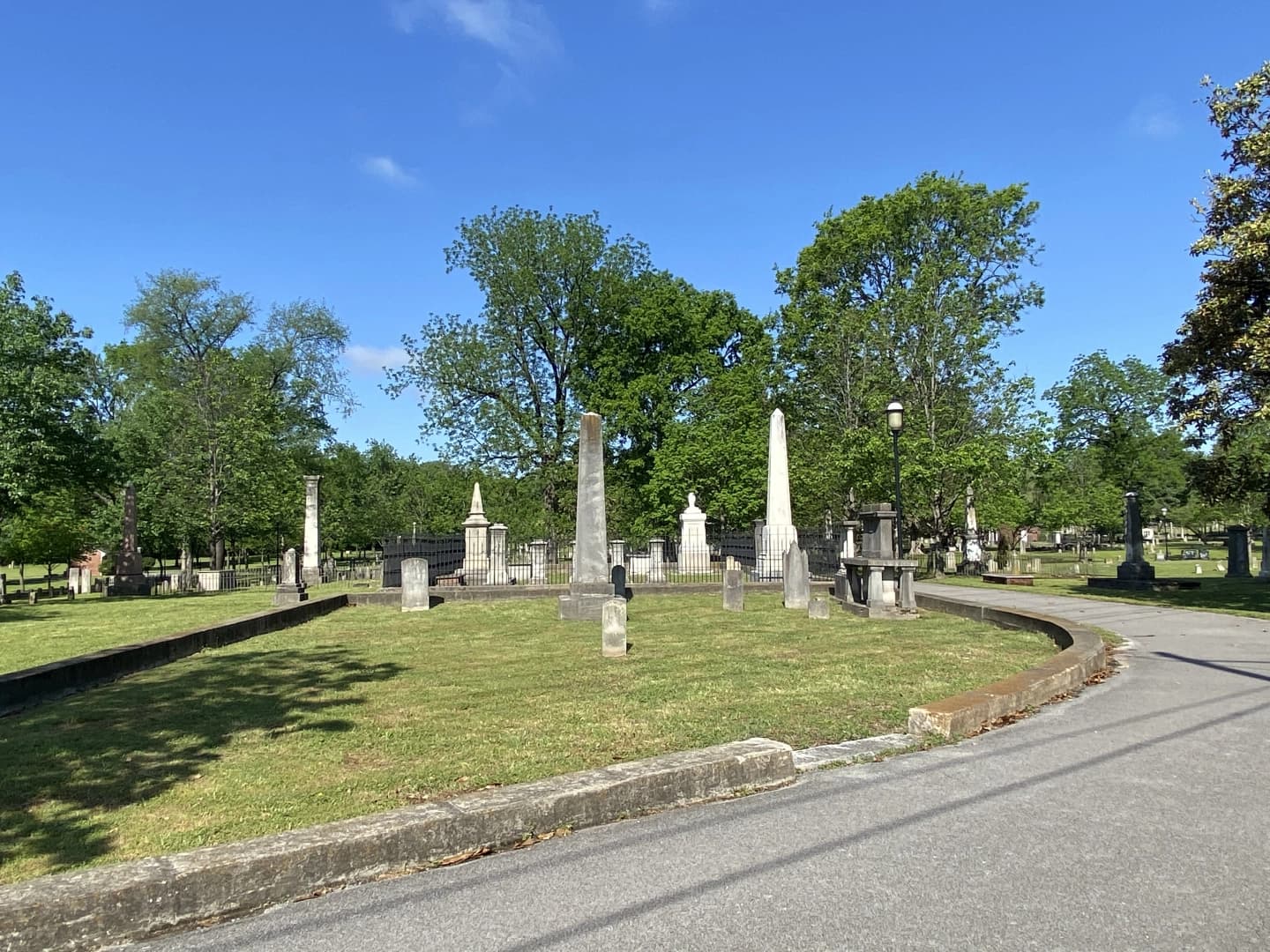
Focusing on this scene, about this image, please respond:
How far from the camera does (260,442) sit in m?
38.2

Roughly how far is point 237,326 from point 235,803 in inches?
1813

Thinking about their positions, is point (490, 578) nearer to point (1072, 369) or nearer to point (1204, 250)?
point (1204, 250)


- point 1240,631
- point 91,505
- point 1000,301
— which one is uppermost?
point 1000,301

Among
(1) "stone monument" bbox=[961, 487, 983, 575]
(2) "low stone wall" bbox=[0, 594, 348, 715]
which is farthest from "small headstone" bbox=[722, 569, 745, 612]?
(1) "stone monument" bbox=[961, 487, 983, 575]

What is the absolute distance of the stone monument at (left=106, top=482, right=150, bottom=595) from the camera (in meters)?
27.0

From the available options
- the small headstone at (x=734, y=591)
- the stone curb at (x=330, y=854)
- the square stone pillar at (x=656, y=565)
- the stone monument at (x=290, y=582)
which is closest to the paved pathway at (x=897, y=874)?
the stone curb at (x=330, y=854)

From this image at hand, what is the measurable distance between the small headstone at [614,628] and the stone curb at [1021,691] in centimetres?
433

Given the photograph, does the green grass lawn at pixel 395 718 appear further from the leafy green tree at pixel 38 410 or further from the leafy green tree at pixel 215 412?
the leafy green tree at pixel 215 412

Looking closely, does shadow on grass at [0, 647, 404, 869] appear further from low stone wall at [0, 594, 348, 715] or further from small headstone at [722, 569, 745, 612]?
small headstone at [722, 569, 745, 612]

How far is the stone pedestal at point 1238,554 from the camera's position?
27969mm

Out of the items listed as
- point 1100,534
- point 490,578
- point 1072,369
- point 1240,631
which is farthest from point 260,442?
point 1100,534

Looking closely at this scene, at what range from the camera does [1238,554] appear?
28.2 meters

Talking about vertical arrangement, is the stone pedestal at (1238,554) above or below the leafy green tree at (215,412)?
below

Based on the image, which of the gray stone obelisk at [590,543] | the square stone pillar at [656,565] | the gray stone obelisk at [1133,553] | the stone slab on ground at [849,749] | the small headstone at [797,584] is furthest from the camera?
the square stone pillar at [656,565]
